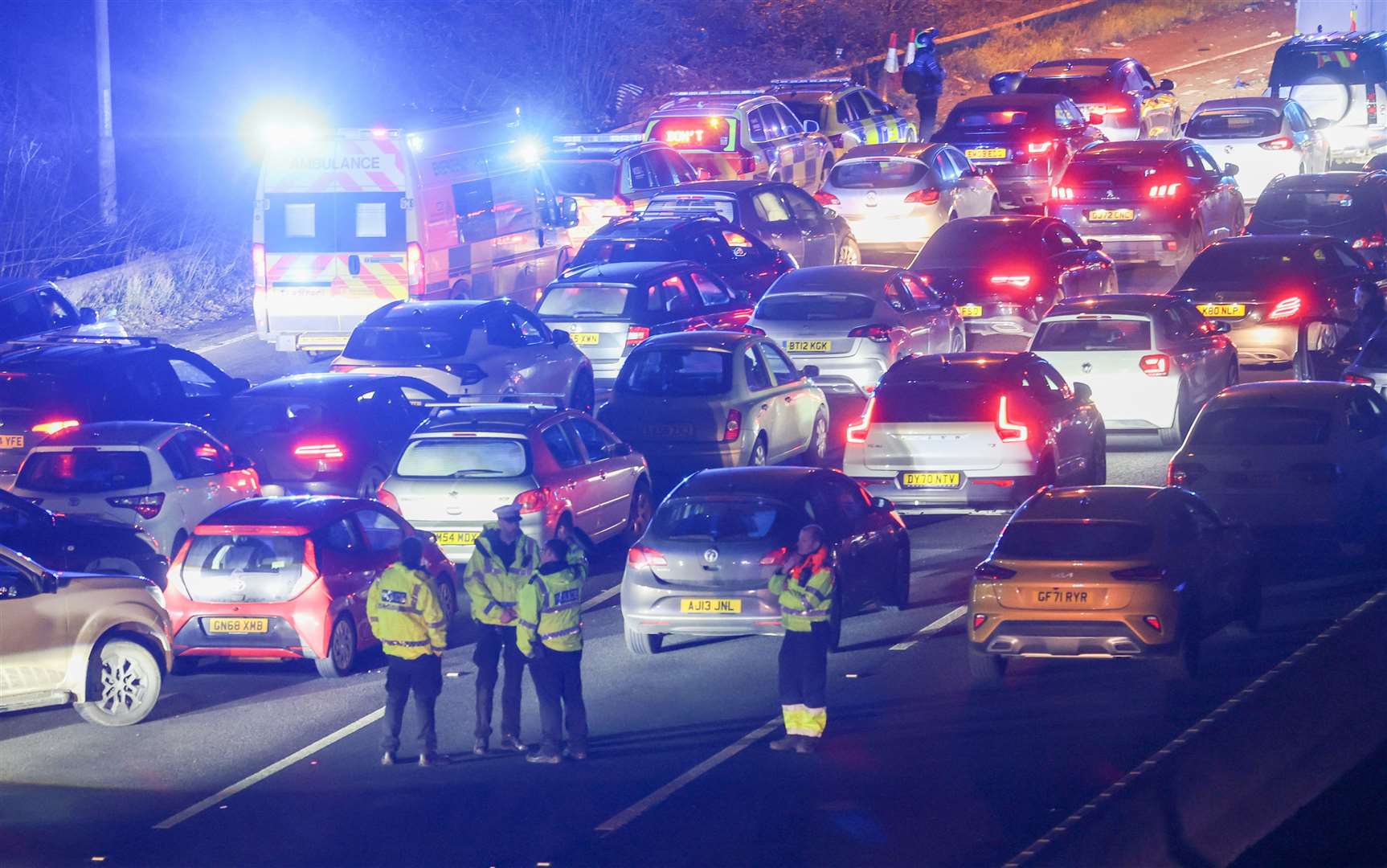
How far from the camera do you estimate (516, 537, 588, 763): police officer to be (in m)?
12.4

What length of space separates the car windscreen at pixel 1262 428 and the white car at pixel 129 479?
27.2 feet

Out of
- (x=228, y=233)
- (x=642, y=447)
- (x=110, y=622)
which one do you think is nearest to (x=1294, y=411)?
(x=642, y=447)

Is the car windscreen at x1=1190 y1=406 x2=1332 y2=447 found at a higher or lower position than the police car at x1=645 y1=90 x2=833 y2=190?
lower

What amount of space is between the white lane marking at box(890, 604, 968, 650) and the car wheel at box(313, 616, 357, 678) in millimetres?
3943

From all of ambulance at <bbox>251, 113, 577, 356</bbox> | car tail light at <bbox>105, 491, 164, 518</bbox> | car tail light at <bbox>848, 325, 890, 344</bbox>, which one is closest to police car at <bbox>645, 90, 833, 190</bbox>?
ambulance at <bbox>251, 113, 577, 356</bbox>

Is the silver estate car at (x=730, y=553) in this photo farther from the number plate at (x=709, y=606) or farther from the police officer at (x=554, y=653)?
the police officer at (x=554, y=653)

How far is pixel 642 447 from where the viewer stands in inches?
799

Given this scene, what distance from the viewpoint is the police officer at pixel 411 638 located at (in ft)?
40.7

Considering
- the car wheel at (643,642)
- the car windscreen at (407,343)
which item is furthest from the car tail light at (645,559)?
the car windscreen at (407,343)

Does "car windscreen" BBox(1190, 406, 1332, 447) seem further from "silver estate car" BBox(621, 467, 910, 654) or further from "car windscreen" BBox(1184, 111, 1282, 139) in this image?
"car windscreen" BBox(1184, 111, 1282, 139)

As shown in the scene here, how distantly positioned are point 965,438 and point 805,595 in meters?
6.18

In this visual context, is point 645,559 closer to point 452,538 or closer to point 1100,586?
point 452,538

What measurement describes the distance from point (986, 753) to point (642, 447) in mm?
8600

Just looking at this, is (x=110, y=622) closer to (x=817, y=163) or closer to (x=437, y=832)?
(x=437, y=832)
